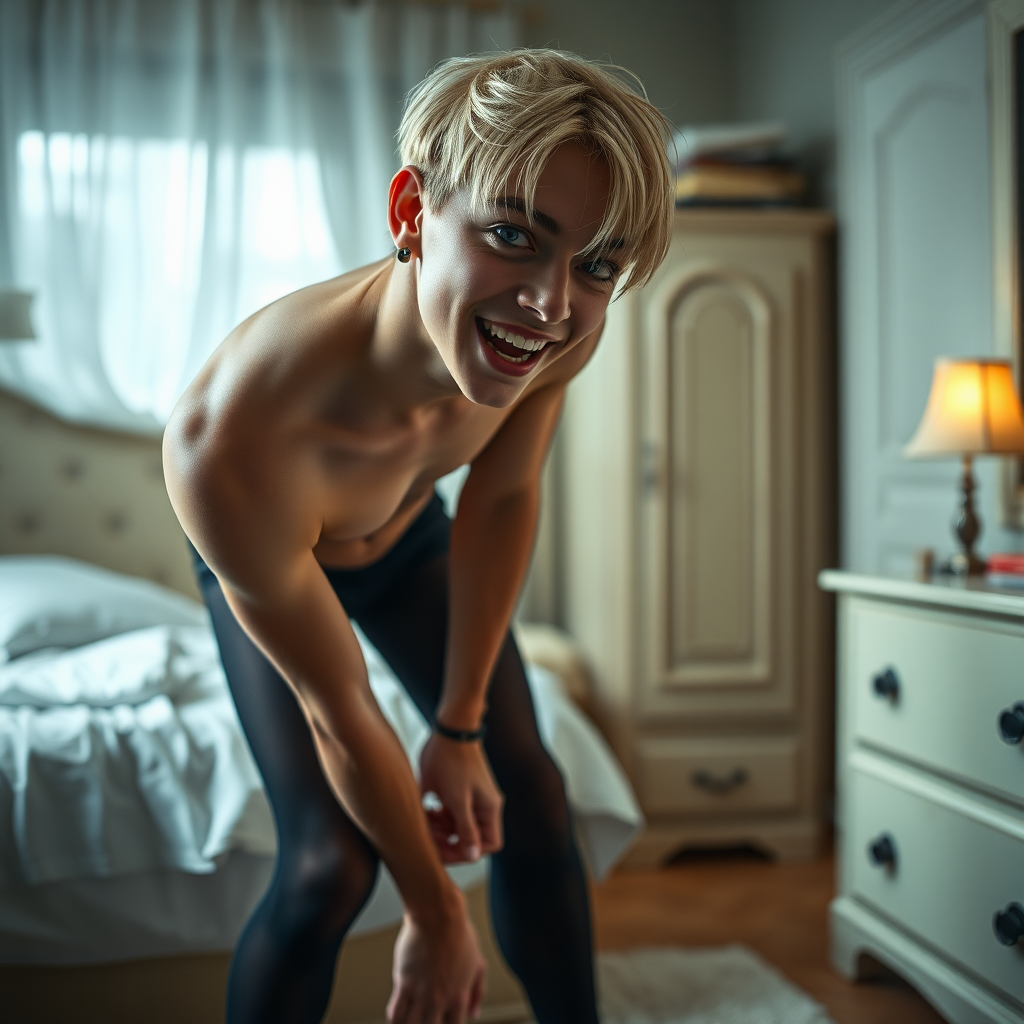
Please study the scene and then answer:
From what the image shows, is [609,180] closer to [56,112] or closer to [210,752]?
[210,752]

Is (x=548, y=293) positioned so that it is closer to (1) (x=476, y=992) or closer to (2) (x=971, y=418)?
(1) (x=476, y=992)

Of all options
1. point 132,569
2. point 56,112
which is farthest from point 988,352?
point 56,112

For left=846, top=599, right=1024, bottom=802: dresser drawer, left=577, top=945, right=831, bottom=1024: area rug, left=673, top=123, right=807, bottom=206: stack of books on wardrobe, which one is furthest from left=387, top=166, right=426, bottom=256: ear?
left=673, top=123, right=807, bottom=206: stack of books on wardrobe

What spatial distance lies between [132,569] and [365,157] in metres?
1.46

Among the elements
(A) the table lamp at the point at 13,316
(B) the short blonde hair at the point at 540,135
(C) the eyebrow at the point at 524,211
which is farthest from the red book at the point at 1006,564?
(A) the table lamp at the point at 13,316

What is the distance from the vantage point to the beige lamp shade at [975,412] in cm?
180

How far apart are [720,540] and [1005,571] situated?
0.97 metres

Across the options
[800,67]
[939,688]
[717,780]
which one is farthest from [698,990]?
[800,67]

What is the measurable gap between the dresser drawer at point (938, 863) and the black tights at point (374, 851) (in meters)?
0.68

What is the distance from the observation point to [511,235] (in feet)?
2.73

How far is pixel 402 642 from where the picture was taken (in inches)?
52.2

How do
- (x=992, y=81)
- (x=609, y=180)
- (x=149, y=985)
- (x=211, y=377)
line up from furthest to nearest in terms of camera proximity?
(x=992, y=81) < (x=149, y=985) < (x=211, y=377) < (x=609, y=180)

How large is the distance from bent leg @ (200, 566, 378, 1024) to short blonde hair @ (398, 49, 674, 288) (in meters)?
0.62

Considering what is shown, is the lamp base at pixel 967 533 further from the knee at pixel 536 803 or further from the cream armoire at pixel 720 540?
the knee at pixel 536 803
